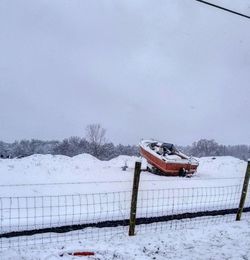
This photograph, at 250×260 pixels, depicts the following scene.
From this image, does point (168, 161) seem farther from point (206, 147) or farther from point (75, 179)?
point (206, 147)

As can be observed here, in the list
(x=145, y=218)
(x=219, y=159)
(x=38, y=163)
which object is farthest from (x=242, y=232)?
(x=219, y=159)

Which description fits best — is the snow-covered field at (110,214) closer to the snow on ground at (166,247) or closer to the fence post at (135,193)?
the snow on ground at (166,247)

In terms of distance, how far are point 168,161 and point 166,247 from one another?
485 inches

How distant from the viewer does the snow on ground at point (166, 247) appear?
5949mm

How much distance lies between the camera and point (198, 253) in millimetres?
6324

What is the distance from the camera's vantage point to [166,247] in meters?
6.57

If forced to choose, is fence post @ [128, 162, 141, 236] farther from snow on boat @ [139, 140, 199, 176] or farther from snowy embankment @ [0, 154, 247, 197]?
snow on boat @ [139, 140, 199, 176]

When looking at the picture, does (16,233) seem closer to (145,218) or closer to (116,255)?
(116,255)

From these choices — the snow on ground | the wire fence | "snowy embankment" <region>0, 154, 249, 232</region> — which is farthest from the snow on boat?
the snow on ground

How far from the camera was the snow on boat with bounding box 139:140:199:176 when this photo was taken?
1894 cm

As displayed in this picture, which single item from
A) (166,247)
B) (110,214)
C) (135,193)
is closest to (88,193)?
(110,214)

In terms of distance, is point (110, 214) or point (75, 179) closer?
point (110, 214)

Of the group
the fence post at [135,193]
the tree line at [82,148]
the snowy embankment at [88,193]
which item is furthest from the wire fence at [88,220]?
the tree line at [82,148]

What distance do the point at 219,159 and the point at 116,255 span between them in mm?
21046
